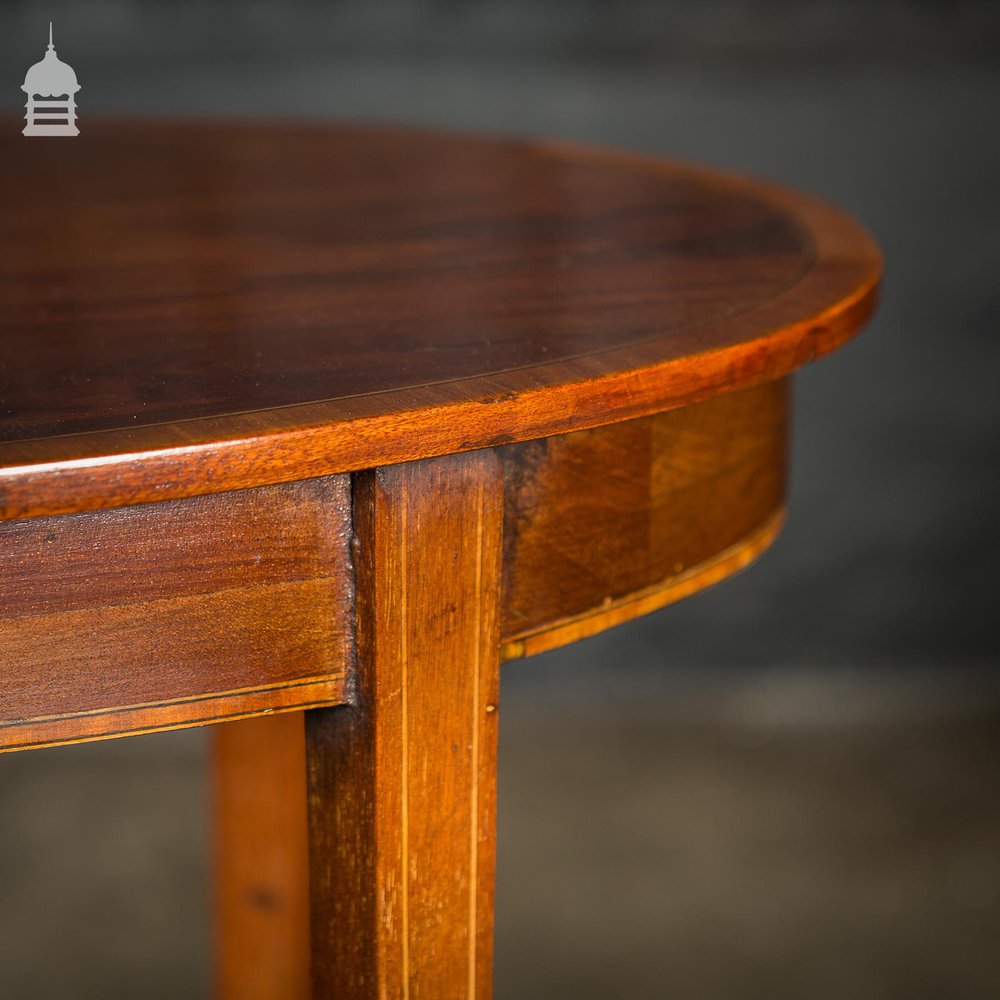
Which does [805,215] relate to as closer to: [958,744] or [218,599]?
[218,599]

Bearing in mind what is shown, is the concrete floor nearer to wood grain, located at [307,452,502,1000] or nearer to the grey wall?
the grey wall

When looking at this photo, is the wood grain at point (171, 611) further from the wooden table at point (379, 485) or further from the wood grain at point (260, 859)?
the wood grain at point (260, 859)

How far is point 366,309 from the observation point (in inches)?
22.0

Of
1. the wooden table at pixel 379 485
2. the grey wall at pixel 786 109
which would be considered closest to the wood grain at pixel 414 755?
the wooden table at pixel 379 485

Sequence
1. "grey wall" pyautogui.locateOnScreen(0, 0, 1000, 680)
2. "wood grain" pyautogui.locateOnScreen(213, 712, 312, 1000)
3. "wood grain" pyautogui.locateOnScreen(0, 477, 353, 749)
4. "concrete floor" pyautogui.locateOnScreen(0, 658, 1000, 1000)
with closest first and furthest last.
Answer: "wood grain" pyautogui.locateOnScreen(0, 477, 353, 749), "wood grain" pyautogui.locateOnScreen(213, 712, 312, 1000), "concrete floor" pyautogui.locateOnScreen(0, 658, 1000, 1000), "grey wall" pyautogui.locateOnScreen(0, 0, 1000, 680)

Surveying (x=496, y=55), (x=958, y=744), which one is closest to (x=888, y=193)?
(x=496, y=55)

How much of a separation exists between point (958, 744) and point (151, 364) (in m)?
1.51

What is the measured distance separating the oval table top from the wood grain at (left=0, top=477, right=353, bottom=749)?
26 millimetres

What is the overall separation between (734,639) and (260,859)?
1.04 m

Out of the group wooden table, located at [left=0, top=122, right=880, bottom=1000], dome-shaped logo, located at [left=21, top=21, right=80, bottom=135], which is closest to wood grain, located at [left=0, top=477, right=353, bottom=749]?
wooden table, located at [left=0, top=122, right=880, bottom=1000]

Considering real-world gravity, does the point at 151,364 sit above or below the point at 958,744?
above

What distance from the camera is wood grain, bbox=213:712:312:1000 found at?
899 millimetres

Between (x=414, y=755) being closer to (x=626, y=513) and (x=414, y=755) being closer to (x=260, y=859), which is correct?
(x=626, y=513)

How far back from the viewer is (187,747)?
Answer: 70.2 inches
